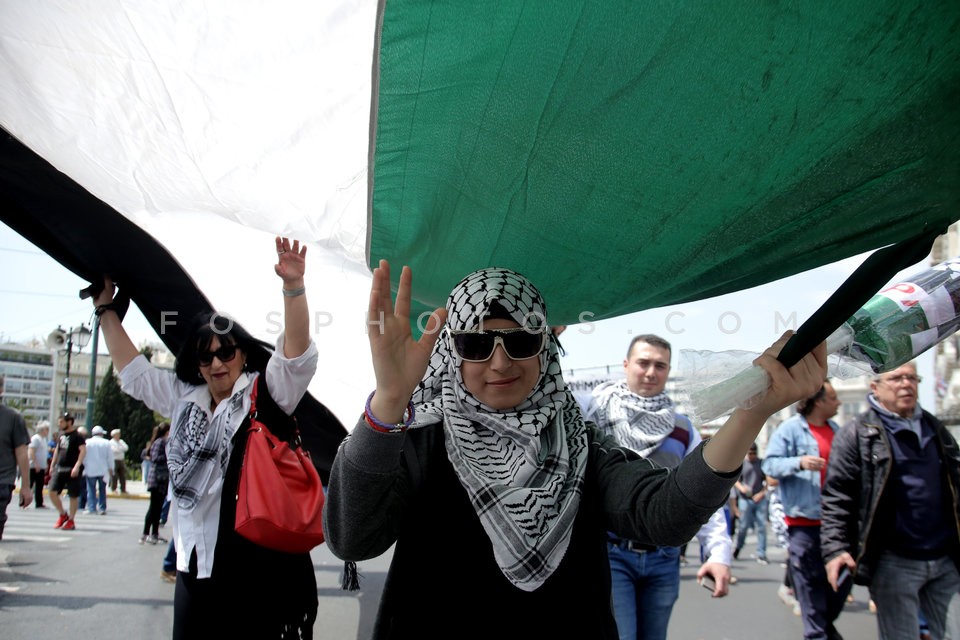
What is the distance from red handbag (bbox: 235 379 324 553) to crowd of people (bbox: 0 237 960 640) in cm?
10

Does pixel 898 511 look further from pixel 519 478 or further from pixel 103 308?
pixel 103 308

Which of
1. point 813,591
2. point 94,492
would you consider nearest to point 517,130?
point 813,591

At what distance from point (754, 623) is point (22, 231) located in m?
6.58

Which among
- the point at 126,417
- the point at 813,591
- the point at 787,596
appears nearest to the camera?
the point at 813,591

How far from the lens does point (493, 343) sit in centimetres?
198

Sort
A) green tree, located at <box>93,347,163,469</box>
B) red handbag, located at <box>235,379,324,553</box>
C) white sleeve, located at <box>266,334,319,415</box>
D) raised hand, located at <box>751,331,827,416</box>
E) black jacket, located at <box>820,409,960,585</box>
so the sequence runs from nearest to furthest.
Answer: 1. raised hand, located at <box>751,331,827,416</box>
2. red handbag, located at <box>235,379,324,553</box>
3. white sleeve, located at <box>266,334,319,415</box>
4. black jacket, located at <box>820,409,960,585</box>
5. green tree, located at <box>93,347,163,469</box>

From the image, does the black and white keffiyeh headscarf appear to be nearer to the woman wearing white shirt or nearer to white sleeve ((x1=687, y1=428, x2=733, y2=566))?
the woman wearing white shirt

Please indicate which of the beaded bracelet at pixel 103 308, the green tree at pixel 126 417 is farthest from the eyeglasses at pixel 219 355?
the green tree at pixel 126 417

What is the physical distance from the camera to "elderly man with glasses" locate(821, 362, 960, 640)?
161 inches

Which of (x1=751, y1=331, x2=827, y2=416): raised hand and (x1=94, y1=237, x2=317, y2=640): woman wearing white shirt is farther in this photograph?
(x1=94, y1=237, x2=317, y2=640): woman wearing white shirt

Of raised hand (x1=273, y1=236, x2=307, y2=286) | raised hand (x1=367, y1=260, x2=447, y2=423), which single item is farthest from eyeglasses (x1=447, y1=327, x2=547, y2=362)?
raised hand (x1=273, y1=236, x2=307, y2=286)

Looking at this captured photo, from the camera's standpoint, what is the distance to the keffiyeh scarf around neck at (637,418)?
4.01 meters

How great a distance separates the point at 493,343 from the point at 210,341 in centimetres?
175

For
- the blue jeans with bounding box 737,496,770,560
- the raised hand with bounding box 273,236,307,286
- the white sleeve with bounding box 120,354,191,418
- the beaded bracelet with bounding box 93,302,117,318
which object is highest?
the raised hand with bounding box 273,236,307,286
